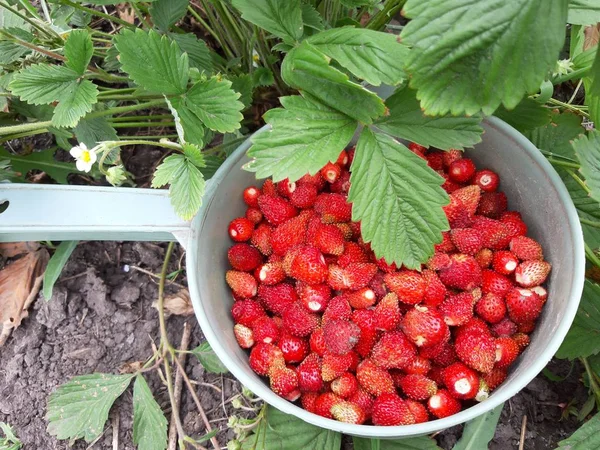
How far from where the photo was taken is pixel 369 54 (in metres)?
0.64

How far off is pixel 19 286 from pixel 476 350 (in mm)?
854

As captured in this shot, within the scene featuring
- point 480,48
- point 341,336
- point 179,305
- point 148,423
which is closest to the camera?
point 480,48

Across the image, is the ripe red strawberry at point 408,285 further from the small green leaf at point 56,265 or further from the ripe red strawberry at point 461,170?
the small green leaf at point 56,265

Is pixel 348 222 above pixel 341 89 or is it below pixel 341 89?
below

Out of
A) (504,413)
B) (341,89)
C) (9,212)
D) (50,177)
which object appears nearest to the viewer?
(341,89)

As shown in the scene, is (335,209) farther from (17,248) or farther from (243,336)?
(17,248)

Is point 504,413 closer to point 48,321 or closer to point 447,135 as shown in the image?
point 447,135

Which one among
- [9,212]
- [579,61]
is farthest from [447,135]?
[9,212]

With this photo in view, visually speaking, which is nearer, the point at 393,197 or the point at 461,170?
the point at 393,197

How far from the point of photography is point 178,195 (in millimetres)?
701

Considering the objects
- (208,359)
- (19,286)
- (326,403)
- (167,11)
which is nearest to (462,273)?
(326,403)

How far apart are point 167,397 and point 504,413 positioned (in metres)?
0.60

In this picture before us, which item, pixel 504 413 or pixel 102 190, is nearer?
pixel 102 190

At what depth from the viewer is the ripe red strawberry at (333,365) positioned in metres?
0.76
